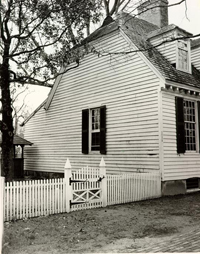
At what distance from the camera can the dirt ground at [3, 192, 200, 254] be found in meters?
5.02

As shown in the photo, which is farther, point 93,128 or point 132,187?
point 93,128


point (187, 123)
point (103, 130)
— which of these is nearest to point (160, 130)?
point (187, 123)

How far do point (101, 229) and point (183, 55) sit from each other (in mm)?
8716

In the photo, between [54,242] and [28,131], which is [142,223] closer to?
[54,242]

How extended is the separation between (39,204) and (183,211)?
397cm

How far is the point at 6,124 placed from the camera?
10289 mm

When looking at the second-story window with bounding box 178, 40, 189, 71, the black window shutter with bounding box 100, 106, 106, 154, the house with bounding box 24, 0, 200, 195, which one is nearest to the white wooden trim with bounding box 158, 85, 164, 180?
the house with bounding box 24, 0, 200, 195

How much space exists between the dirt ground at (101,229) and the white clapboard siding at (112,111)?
3065mm

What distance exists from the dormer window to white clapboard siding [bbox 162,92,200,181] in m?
1.90

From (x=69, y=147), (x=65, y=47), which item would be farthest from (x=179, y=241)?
(x=69, y=147)

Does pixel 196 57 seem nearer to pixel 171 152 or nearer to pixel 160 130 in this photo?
pixel 160 130

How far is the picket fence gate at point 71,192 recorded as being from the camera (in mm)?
7105

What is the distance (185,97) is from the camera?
445 inches

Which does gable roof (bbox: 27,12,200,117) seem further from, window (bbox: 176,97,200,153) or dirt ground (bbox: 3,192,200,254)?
dirt ground (bbox: 3,192,200,254)
